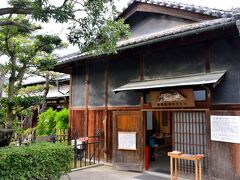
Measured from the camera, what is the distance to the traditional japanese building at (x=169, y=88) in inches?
298

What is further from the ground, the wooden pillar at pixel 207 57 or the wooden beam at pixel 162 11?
the wooden beam at pixel 162 11

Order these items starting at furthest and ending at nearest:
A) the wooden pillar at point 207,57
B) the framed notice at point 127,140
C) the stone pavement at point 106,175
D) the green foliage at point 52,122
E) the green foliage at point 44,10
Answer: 1. the green foliage at point 52,122
2. the framed notice at point 127,140
3. the stone pavement at point 106,175
4. the wooden pillar at point 207,57
5. the green foliage at point 44,10

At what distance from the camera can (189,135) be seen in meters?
8.66

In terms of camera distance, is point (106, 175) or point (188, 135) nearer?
point (188, 135)

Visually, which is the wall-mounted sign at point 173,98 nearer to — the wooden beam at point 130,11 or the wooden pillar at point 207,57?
the wooden pillar at point 207,57

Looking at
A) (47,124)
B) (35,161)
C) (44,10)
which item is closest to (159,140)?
(47,124)

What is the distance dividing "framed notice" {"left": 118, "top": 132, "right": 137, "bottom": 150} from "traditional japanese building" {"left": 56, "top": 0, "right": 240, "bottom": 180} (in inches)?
1.6

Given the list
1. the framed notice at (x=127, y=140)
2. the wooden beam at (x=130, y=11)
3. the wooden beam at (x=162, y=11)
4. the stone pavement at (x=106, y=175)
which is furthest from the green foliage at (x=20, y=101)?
the wooden beam at (x=130, y=11)

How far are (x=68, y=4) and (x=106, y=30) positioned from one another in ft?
4.05

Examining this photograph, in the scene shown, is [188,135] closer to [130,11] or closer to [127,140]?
[127,140]

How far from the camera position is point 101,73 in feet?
38.3

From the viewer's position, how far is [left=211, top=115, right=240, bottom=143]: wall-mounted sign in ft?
23.8

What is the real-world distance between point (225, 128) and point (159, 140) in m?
7.40

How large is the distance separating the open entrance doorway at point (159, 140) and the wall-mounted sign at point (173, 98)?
9.29 ft
